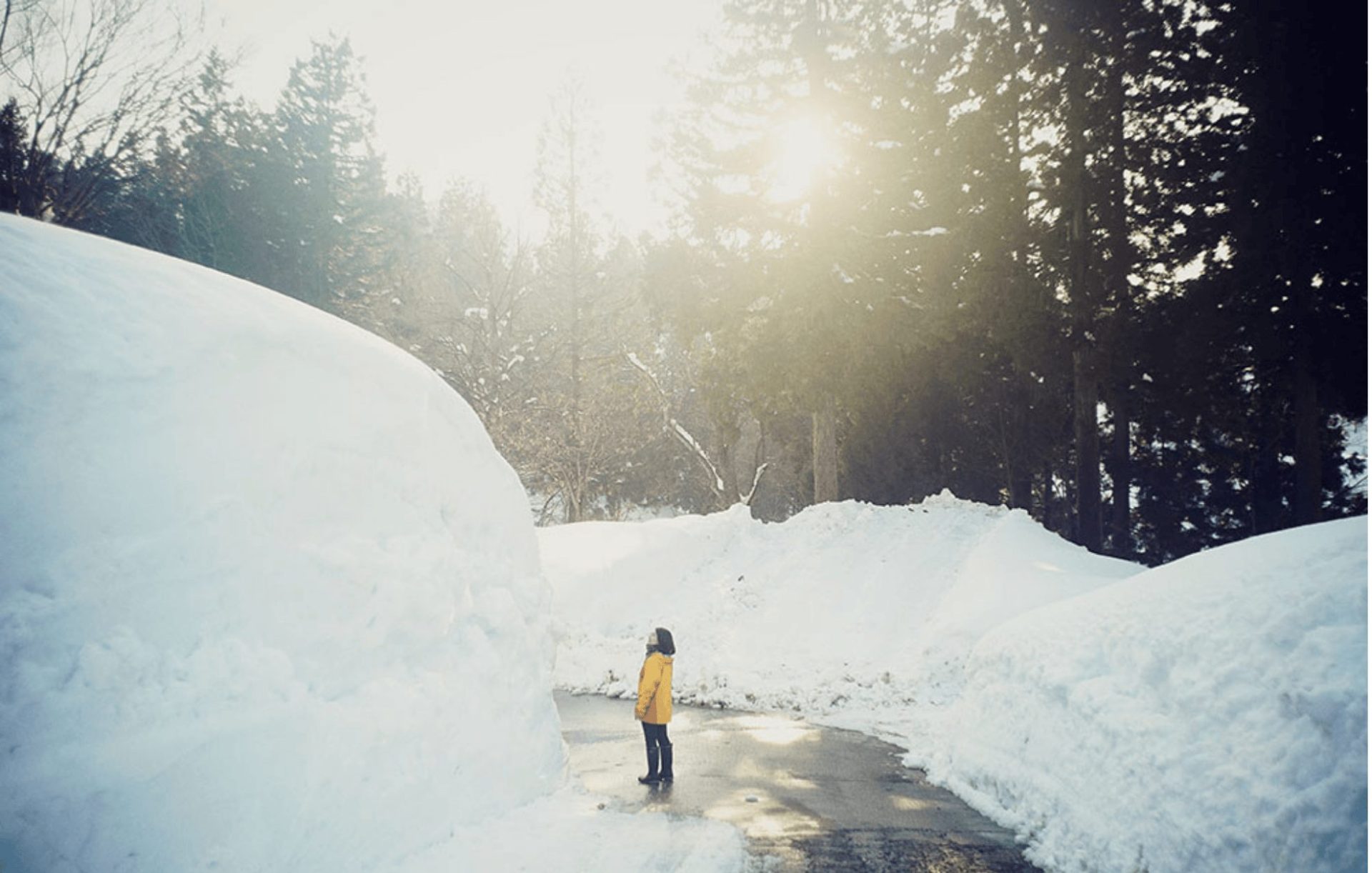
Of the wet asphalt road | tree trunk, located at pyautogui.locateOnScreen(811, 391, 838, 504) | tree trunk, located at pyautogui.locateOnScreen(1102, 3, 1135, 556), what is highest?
tree trunk, located at pyautogui.locateOnScreen(1102, 3, 1135, 556)

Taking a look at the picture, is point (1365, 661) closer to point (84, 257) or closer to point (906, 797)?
point (906, 797)

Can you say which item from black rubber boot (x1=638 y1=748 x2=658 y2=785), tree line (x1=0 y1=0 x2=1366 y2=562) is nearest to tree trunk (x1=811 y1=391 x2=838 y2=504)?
tree line (x1=0 y1=0 x2=1366 y2=562)

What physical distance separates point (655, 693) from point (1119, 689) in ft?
12.7

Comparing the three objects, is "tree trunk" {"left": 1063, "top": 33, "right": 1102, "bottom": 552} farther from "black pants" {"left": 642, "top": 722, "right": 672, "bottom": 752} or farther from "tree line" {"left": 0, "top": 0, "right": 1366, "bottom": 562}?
"black pants" {"left": 642, "top": 722, "right": 672, "bottom": 752}

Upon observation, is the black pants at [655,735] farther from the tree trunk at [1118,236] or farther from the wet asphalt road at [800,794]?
the tree trunk at [1118,236]

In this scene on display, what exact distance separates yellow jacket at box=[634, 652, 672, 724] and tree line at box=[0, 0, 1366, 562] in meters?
11.2

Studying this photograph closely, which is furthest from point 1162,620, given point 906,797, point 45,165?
point 45,165

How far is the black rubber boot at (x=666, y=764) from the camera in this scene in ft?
20.2

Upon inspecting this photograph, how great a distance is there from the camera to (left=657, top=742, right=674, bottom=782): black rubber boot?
6160 mm

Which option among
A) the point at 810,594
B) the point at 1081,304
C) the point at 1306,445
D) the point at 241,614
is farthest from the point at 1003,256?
the point at 241,614

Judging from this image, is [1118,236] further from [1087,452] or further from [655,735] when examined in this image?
[655,735]

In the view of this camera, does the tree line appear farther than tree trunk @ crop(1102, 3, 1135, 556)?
No

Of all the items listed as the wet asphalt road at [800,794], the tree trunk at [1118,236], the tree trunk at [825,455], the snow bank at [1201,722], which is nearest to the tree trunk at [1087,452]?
the tree trunk at [1118,236]

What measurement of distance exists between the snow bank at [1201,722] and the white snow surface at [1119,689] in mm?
13
